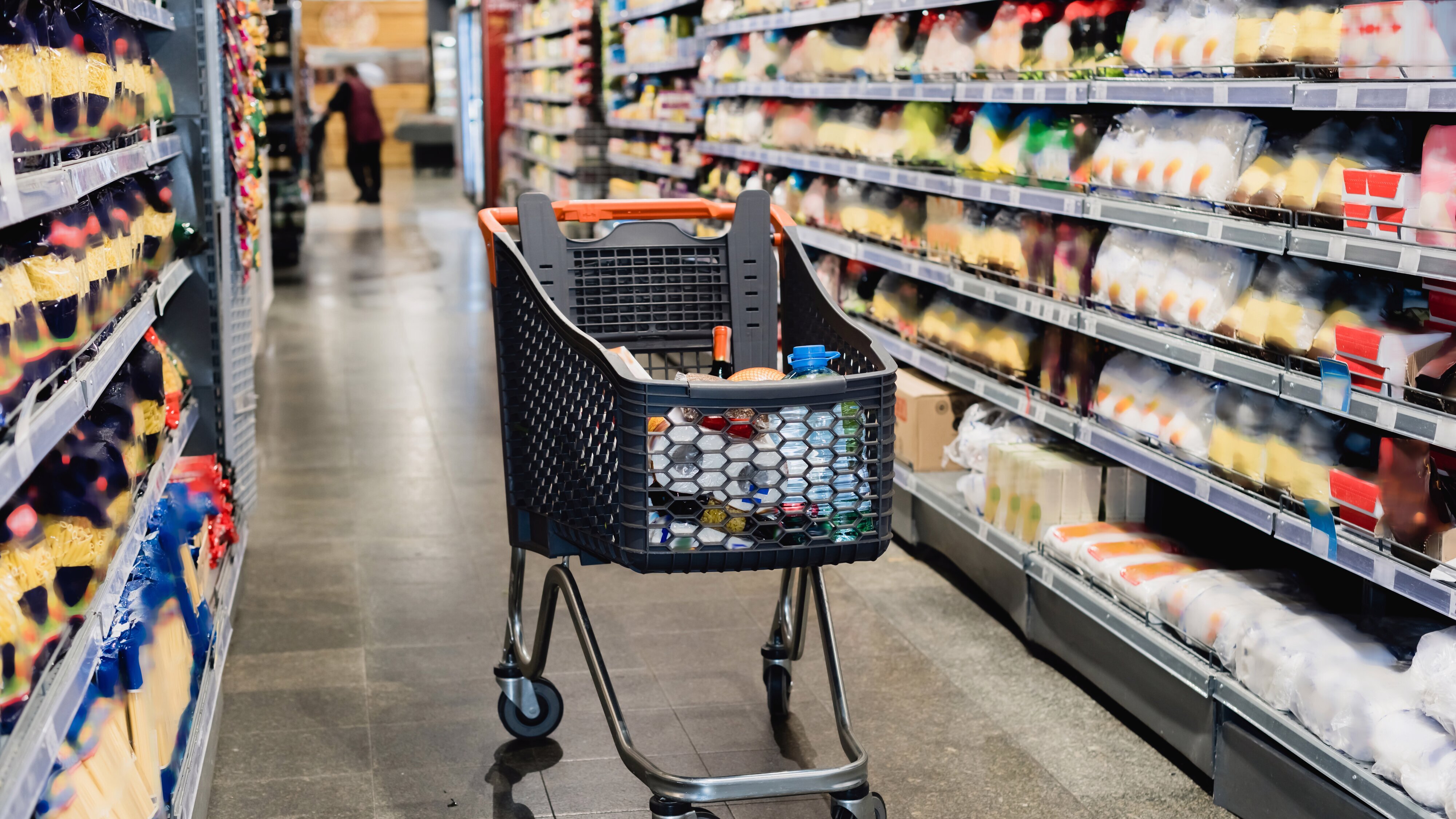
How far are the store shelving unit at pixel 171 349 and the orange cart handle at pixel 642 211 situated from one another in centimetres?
70

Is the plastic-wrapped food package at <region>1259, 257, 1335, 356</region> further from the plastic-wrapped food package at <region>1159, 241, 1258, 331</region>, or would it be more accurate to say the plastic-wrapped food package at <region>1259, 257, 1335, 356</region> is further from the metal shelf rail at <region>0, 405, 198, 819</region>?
the metal shelf rail at <region>0, 405, 198, 819</region>

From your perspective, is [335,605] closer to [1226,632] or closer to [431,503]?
[431,503]

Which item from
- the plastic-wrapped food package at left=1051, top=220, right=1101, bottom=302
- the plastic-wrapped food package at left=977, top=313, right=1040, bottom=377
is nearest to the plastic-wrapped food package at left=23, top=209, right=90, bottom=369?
the plastic-wrapped food package at left=1051, top=220, right=1101, bottom=302

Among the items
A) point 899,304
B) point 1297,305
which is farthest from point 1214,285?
point 899,304

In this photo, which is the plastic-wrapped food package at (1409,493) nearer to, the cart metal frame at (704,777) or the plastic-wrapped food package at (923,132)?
the cart metal frame at (704,777)

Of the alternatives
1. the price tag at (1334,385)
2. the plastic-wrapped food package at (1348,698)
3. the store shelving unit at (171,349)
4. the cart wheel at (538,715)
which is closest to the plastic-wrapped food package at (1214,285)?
the price tag at (1334,385)

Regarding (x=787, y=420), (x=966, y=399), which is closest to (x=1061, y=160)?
(x=966, y=399)

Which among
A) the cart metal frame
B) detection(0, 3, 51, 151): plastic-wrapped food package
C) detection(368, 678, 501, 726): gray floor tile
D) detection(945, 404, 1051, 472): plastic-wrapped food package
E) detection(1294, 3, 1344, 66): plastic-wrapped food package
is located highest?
detection(1294, 3, 1344, 66): plastic-wrapped food package

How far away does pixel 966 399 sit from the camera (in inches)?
173

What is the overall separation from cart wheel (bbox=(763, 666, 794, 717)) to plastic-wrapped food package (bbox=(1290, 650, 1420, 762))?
106cm

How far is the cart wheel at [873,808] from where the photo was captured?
7.57 feet

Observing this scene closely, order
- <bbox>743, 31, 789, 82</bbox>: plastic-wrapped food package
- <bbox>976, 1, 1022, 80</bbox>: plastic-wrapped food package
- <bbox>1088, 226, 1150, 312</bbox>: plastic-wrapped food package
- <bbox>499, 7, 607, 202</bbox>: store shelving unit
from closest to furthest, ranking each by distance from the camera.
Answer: <bbox>1088, 226, 1150, 312</bbox>: plastic-wrapped food package < <bbox>976, 1, 1022, 80</bbox>: plastic-wrapped food package < <bbox>743, 31, 789, 82</bbox>: plastic-wrapped food package < <bbox>499, 7, 607, 202</bbox>: store shelving unit

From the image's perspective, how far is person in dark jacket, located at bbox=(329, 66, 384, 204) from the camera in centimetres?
1686

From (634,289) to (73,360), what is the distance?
1035 mm
